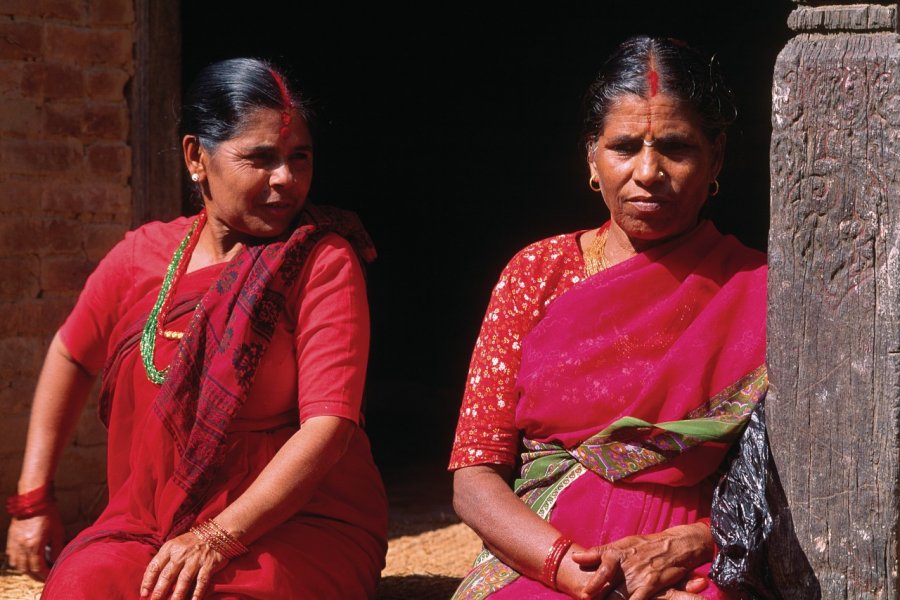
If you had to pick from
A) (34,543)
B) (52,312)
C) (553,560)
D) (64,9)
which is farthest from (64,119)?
(553,560)

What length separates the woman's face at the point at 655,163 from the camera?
2.96 m

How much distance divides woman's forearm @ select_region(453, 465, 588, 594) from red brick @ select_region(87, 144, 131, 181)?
2324 mm

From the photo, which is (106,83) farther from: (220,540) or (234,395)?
(220,540)

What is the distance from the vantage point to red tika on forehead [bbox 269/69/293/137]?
3.25 m

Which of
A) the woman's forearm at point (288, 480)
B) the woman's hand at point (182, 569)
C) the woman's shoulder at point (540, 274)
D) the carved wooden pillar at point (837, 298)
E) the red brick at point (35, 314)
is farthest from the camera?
the red brick at point (35, 314)

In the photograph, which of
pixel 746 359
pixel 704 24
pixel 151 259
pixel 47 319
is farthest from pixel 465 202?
pixel 746 359

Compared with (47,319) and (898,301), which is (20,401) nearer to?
(47,319)

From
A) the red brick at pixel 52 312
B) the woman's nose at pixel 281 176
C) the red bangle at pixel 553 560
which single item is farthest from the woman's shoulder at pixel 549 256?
the red brick at pixel 52 312

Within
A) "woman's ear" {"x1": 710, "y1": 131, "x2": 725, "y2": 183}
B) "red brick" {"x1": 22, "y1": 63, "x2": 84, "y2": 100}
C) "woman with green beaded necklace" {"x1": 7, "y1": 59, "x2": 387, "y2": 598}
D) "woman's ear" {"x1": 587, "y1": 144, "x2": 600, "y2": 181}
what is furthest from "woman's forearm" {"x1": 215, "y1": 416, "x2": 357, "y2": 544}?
Result: "red brick" {"x1": 22, "y1": 63, "x2": 84, "y2": 100}

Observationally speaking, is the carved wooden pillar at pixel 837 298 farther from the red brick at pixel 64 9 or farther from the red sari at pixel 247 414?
the red brick at pixel 64 9

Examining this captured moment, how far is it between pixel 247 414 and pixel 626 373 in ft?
3.34

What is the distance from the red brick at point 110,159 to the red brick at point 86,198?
0.05 meters

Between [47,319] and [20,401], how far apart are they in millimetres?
331

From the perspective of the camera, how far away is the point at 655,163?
2957mm
